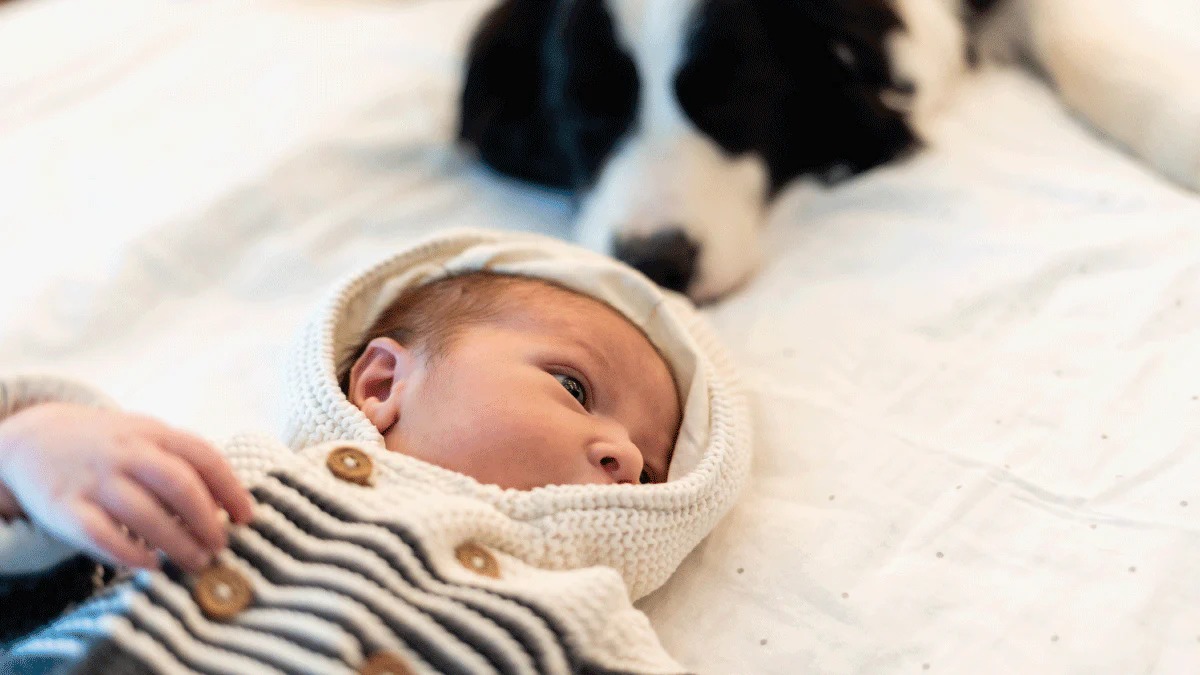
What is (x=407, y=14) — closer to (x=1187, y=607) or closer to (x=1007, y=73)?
(x=1007, y=73)

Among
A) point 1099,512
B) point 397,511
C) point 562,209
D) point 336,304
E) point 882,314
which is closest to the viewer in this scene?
point 397,511

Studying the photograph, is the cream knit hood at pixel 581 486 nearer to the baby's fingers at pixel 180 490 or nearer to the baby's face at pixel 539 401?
the baby's face at pixel 539 401

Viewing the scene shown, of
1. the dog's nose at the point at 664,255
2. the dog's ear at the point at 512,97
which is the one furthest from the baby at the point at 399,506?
the dog's ear at the point at 512,97

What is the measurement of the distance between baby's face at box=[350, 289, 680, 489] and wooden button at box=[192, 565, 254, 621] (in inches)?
6.7

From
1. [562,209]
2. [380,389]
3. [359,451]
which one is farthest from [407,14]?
[359,451]

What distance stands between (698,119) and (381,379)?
56 cm

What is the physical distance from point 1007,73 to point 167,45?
1.24m

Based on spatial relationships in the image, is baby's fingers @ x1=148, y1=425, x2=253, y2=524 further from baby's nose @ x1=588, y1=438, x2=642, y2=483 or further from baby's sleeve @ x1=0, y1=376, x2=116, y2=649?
baby's nose @ x1=588, y1=438, x2=642, y2=483

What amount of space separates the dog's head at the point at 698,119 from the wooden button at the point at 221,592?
0.61 metres

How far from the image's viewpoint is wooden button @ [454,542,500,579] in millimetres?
619

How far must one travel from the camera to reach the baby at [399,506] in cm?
54

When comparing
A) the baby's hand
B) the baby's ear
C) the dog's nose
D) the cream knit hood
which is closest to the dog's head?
the dog's nose

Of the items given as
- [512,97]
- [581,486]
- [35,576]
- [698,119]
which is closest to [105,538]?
[35,576]

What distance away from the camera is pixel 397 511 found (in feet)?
2.01
